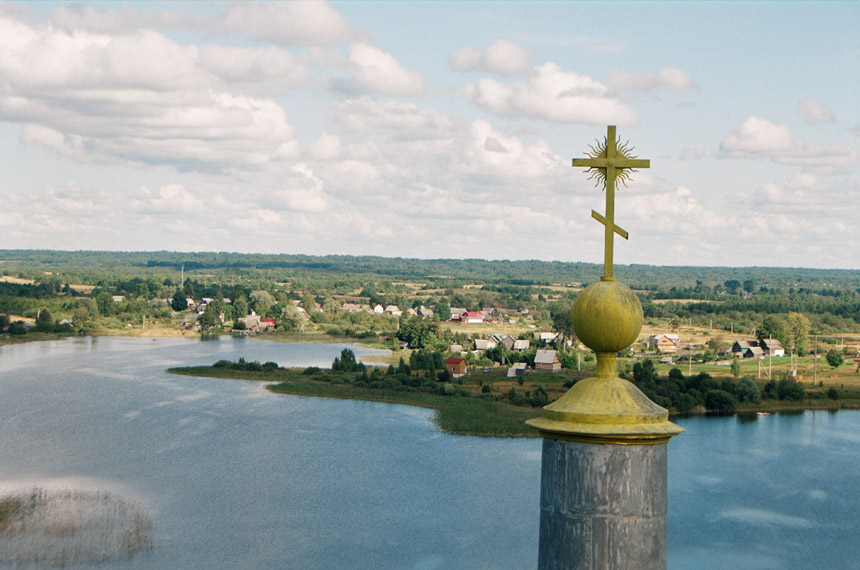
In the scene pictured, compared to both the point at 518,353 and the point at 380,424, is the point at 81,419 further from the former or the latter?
the point at 518,353

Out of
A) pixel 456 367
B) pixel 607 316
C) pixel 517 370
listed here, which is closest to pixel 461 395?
pixel 456 367

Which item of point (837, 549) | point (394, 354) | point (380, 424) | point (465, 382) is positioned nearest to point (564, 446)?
point (837, 549)

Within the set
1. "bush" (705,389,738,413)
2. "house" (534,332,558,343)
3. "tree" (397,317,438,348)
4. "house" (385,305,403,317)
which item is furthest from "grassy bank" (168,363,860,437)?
"house" (385,305,403,317)

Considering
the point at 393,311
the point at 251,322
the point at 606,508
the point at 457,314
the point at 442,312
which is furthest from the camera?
the point at 393,311

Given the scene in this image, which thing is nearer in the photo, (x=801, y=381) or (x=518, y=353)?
(x=801, y=381)

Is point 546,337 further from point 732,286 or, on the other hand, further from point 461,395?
point 732,286
